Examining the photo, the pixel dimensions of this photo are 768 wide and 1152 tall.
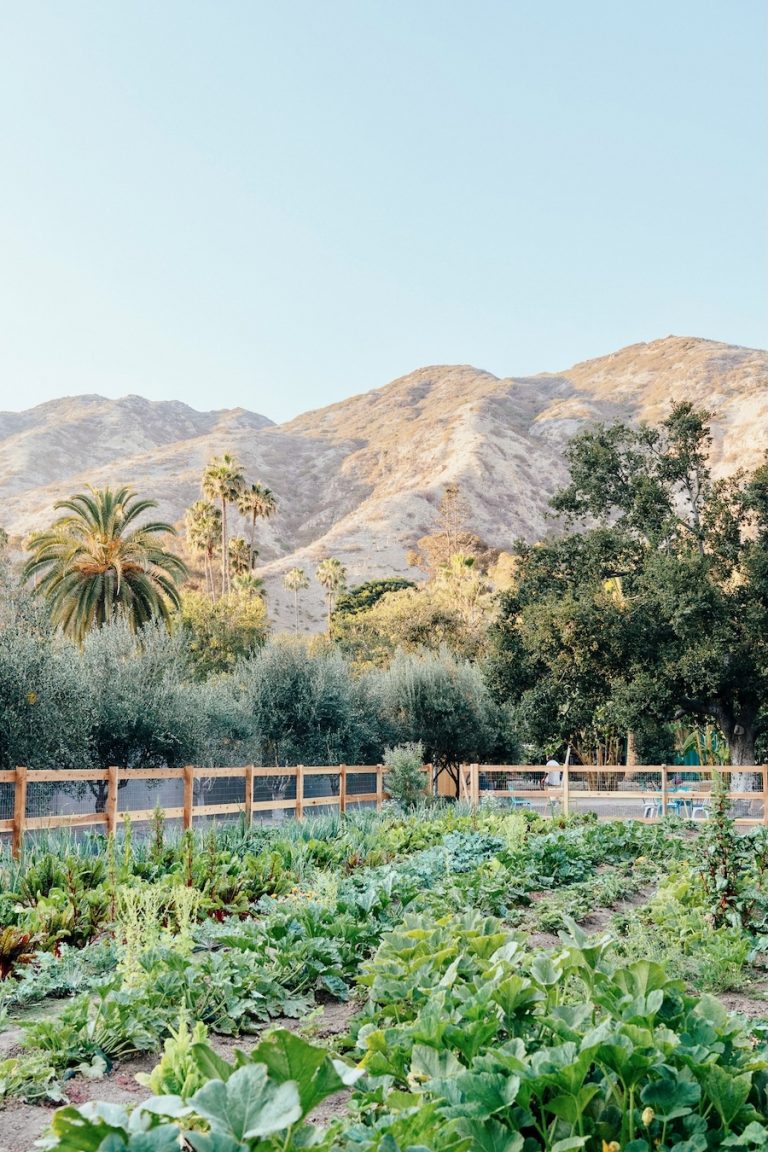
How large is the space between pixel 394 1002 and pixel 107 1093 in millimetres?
1248

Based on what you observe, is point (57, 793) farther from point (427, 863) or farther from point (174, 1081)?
point (174, 1081)

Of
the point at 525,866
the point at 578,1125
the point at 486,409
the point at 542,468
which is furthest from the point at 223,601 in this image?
the point at 486,409

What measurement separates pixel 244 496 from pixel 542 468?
83124 millimetres

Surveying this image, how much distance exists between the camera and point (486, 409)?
16150 cm

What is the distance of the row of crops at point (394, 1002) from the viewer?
2342 millimetres

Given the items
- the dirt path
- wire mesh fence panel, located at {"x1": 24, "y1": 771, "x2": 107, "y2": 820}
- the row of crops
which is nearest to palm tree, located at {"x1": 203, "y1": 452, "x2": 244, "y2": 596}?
wire mesh fence panel, located at {"x1": 24, "y1": 771, "x2": 107, "y2": 820}

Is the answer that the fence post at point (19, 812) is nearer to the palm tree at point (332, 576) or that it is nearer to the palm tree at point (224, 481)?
the palm tree at point (224, 481)

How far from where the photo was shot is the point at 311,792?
21.1m

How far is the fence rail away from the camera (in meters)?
11.5

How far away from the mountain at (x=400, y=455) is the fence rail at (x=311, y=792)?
7335 centimetres

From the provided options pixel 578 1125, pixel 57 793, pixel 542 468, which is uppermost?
pixel 542 468

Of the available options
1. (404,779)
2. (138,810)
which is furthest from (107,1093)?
(404,779)

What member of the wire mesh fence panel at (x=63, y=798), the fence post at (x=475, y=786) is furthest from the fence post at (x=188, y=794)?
the fence post at (x=475, y=786)

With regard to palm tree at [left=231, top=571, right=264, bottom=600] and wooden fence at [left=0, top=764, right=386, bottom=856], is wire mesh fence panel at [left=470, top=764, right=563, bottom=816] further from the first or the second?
palm tree at [left=231, top=571, right=264, bottom=600]
